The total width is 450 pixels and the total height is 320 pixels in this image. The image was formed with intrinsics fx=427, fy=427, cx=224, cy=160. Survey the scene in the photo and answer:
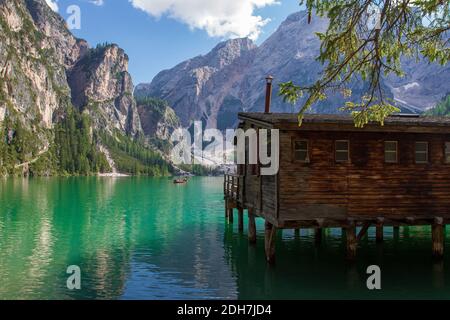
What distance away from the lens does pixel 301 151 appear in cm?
2386

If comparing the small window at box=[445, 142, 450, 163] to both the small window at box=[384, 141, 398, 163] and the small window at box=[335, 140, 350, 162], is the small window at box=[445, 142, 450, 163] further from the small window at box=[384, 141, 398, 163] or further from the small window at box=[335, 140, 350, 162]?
the small window at box=[335, 140, 350, 162]

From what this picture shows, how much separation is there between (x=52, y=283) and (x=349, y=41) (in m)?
17.7

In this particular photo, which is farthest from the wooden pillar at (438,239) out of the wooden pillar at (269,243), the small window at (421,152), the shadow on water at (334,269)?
the wooden pillar at (269,243)

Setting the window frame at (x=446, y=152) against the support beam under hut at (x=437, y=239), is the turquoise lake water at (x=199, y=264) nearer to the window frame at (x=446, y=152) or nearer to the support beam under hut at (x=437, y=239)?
the support beam under hut at (x=437, y=239)

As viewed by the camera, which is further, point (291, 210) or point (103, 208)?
point (103, 208)

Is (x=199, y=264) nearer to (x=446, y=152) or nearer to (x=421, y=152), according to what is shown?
(x=421, y=152)

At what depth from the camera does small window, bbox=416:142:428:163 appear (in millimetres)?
25422

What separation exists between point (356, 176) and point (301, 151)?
3.59 meters

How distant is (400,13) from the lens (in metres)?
12.3

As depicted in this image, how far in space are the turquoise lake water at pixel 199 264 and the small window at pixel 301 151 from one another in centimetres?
632

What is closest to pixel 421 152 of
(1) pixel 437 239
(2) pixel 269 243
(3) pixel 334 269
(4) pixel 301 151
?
(1) pixel 437 239

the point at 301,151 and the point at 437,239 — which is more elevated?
the point at 301,151
